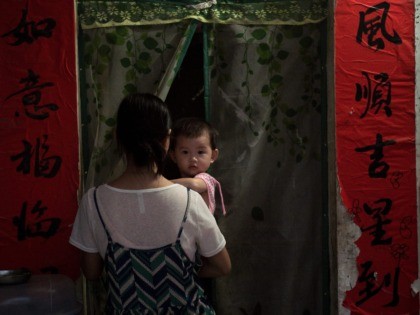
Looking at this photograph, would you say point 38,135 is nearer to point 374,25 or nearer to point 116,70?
point 116,70

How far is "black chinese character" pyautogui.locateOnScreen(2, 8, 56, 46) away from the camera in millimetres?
3236

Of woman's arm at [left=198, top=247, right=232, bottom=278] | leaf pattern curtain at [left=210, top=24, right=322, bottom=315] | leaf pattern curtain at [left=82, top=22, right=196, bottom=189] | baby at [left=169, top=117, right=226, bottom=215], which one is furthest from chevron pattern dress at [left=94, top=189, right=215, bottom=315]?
leaf pattern curtain at [left=210, top=24, right=322, bottom=315]

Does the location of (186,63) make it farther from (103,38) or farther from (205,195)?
(205,195)

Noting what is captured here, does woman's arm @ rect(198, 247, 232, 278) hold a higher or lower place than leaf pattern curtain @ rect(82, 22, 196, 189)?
lower

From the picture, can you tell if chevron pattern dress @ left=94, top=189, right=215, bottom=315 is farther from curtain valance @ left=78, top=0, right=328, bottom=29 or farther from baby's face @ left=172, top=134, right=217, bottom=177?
curtain valance @ left=78, top=0, right=328, bottom=29

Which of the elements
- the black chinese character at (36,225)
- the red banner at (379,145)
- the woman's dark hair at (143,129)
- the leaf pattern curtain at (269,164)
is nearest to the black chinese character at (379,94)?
the red banner at (379,145)

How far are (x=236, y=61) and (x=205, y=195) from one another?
1119 millimetres

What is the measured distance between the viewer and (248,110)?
3.83 m

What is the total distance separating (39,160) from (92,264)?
111cm

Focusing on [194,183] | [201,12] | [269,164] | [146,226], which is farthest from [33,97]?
[269,164]

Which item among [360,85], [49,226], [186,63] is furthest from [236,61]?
[49,226]

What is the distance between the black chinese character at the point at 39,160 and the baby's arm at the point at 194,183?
0.81 metres

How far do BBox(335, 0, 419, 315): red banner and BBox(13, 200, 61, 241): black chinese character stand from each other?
1939mm

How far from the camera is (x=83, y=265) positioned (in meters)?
2.44
